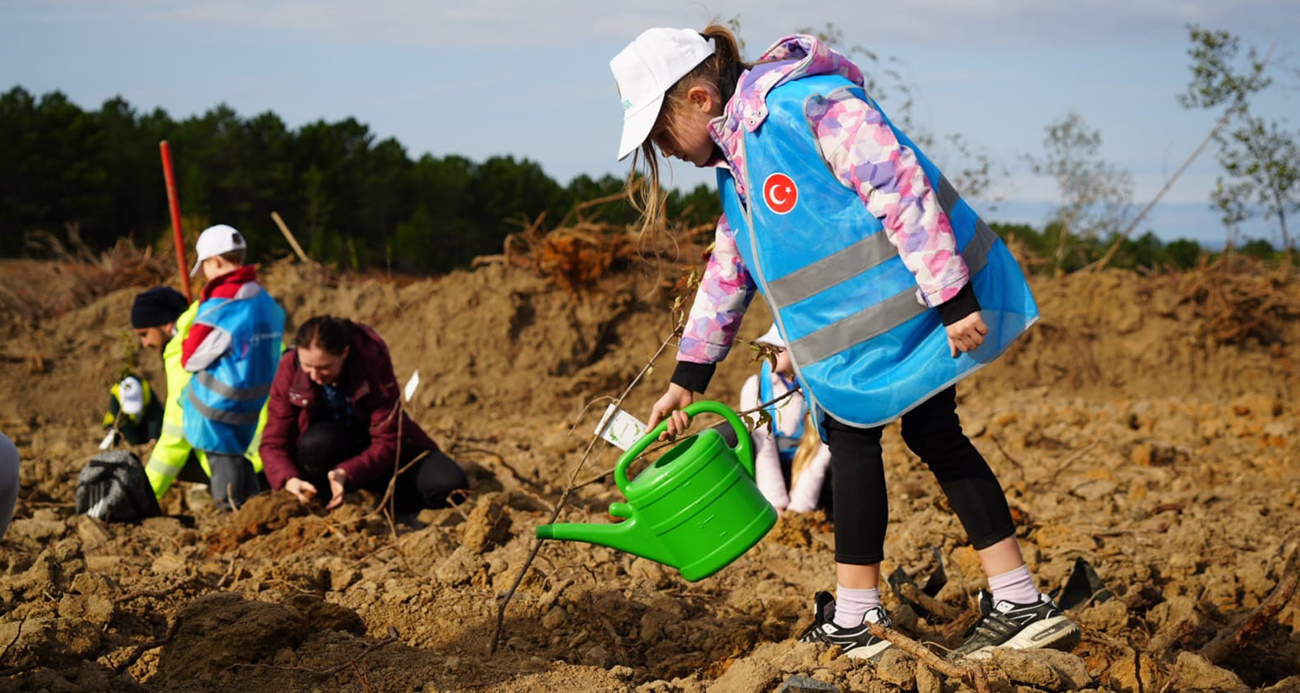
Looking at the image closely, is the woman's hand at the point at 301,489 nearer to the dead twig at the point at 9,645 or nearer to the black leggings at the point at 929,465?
the dead twig at the point at 9,645

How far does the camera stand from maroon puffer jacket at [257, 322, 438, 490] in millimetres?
4598

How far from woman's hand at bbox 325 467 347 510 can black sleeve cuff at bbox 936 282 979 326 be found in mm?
2908

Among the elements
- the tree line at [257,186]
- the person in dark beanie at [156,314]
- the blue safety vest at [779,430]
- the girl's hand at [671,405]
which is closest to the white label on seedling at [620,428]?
the girl's hand at [671,405]

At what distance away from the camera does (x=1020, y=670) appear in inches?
94.3

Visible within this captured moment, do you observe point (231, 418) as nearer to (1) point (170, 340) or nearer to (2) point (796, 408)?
(1) point (170, 340)

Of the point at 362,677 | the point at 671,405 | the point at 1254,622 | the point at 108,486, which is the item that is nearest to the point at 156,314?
the point at 108,486

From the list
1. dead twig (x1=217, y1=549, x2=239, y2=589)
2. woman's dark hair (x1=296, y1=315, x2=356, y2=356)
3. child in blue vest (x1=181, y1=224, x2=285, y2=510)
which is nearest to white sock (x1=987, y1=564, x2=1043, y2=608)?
dead twig (x1=217, y1=549, x2=239, y2=589)

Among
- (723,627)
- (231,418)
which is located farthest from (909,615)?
(231,418)

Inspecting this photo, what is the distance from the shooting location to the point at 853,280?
7.95 ft

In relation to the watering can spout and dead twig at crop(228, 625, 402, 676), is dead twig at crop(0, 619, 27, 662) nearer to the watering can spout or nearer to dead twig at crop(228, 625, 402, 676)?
dead twig at crop(228, 625, 402, 676)

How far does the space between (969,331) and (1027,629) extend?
0.73 metres

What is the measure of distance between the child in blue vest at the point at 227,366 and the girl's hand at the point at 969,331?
11.8 ft

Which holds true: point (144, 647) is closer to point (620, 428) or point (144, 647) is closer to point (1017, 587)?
point (620, 428)

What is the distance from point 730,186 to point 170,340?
362 cm
